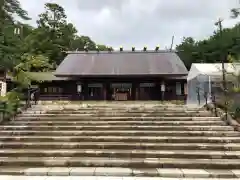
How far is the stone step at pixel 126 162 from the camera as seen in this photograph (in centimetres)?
612

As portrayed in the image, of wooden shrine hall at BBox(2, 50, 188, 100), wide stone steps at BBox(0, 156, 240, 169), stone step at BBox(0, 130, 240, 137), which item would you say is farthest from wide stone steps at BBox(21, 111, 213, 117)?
wooden shrine hall at BBox(2, 50, 188, 100)

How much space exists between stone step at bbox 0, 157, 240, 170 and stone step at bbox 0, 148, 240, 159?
0.19 m

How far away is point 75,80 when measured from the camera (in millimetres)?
21250

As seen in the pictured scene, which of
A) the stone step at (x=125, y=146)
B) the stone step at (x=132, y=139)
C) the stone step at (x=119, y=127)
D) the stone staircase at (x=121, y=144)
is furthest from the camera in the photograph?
the stone step at (x=119, y=127)

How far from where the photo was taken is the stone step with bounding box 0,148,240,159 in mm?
6645

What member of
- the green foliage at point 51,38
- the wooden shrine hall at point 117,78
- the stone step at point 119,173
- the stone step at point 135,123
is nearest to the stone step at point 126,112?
the stone step at point 135,123

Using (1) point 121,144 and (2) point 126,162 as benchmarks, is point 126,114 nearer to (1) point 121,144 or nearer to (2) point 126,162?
(1) point 121,144

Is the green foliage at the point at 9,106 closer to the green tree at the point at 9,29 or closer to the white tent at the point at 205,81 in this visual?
the green tree at the point at 9,29

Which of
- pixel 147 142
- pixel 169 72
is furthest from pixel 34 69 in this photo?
pixel 147 142

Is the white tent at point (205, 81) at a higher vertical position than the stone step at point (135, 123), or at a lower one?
higher

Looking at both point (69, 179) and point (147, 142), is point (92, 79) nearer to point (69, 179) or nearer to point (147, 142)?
point (147, 142)

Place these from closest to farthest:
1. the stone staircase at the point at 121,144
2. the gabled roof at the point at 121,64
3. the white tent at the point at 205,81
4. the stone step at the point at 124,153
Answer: the stone staircase at the point at 121,144 < the stone step at the point at 124,153 < the white tent at the point at 205,81 < the gabled roof at the point at 121,64

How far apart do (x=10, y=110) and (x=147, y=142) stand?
6.01 meters

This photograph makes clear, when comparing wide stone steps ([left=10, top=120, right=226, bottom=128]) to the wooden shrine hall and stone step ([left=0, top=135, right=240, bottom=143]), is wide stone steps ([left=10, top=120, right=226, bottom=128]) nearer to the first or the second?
stone step ([left=0, top=135, right=240, bottom=143])
